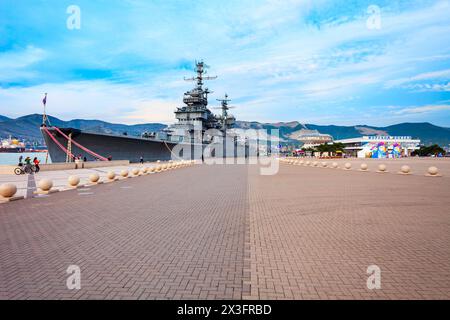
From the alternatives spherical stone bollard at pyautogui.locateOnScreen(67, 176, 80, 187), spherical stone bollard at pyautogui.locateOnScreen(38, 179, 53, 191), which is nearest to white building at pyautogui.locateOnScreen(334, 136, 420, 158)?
spherical stone bollard at pyautogui.locateOnScreen(67, 176, 80, 187)

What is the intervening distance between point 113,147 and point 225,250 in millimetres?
35056

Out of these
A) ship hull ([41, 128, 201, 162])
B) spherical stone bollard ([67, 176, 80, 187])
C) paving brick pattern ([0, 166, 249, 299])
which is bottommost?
paving brick pattern ([0, 166, 249, 299])

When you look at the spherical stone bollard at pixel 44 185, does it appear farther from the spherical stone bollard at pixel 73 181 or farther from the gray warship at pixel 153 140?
the gray warship at pixel 153 140

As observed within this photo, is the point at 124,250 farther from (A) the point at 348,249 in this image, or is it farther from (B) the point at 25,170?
(B) the point at 25,170

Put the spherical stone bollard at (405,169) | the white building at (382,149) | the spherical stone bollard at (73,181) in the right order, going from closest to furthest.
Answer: the spherical stone bollard at (73,181)
the spherical stone bollard at (405,169)
the white building at (382,149)

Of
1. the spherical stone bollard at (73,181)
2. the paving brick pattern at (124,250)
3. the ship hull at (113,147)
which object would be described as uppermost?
the ship hull at (113,147)

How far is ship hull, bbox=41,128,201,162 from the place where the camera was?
30.6m

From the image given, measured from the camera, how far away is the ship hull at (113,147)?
30.6m

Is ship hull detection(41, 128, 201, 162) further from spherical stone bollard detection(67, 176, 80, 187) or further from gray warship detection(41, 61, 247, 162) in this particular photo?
spherical stone bollard detection(67, 176, 80, 187)

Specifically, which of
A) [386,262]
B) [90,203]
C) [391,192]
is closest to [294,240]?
[386,262]

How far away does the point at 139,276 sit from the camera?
3.89m

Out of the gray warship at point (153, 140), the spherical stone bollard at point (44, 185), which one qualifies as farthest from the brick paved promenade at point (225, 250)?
the gray warship at point (153, 140)

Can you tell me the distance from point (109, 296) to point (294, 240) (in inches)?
136
